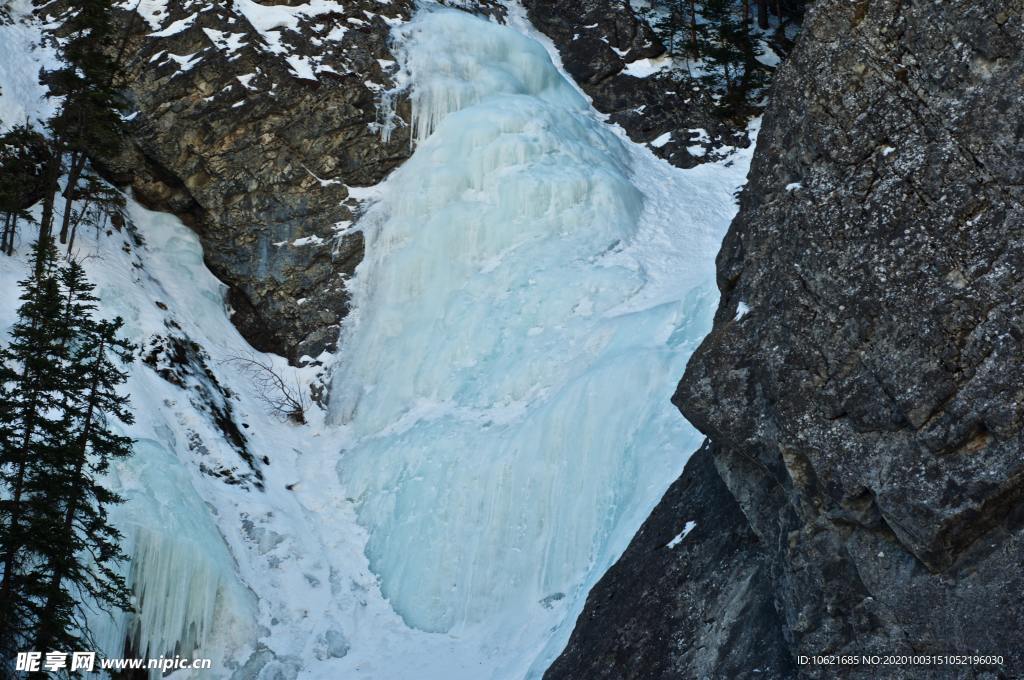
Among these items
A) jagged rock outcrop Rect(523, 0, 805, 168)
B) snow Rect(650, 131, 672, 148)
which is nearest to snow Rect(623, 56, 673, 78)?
jagged rock outcrop Rect(523, 0, 805, 168)

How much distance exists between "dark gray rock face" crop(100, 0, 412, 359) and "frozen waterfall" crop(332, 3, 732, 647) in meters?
0.73

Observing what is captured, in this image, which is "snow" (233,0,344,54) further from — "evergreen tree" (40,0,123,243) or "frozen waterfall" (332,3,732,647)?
"evergreen tree" (40,0,123,243)

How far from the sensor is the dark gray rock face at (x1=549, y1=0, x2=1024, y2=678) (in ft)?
22.0

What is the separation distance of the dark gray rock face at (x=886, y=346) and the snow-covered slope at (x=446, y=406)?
440cm

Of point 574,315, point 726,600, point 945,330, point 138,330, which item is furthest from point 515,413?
point 945,330

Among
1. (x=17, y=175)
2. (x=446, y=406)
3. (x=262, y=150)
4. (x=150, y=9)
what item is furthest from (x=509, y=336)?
(x=150, y=9)

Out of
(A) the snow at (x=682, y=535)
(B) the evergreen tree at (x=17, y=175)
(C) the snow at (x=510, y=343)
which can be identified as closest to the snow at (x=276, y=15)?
(C) the snow at (x=510, y=343)

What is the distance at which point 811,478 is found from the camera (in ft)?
25.3

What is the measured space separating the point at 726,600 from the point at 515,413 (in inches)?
275

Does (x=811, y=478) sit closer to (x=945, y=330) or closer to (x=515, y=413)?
(x=945, y=330)

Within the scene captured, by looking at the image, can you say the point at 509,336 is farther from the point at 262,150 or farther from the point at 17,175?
the point at 17,175

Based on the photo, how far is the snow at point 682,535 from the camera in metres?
9.80

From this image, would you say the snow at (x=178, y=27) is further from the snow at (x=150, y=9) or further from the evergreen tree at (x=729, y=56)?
the evergreen tree at (x=729, y=56)

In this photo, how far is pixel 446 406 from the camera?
53.4 feet
